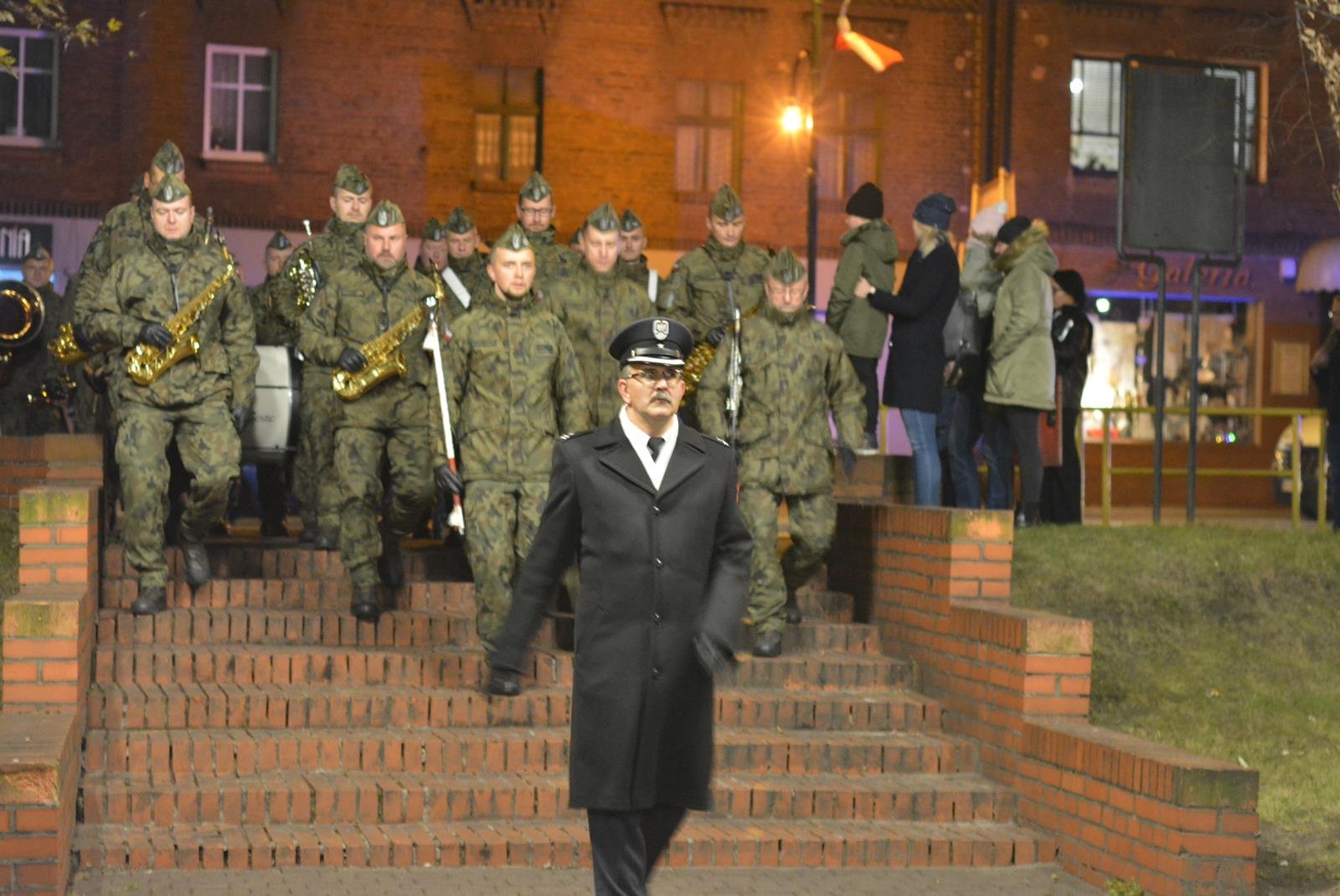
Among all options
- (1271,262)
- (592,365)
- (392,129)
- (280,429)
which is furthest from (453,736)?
(1271,262)

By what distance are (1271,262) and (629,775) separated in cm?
2609

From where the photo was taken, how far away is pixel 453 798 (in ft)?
30.7

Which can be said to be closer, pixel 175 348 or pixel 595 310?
pixel 175 348

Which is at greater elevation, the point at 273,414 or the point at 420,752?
the point at 273,414

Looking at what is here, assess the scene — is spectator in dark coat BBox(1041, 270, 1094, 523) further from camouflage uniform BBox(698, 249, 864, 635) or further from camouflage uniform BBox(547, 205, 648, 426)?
camouflage uniform BBox(547, 205, 648, 426)

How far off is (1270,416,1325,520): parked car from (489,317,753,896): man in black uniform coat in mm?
16733

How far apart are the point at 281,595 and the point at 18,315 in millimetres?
5064

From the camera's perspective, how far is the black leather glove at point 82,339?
11.2m

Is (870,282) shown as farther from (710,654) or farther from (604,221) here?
(710,654)

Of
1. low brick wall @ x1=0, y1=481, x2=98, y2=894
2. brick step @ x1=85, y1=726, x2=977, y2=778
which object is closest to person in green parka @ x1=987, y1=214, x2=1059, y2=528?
brick step @ x1=85, y1=726, x2=977, y2=778

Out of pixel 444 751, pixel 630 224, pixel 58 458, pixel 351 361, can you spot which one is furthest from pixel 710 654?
pixel 630 224

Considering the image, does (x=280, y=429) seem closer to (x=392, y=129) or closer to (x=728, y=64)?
(x=392, y=129)

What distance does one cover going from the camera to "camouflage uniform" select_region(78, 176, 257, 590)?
428 inches

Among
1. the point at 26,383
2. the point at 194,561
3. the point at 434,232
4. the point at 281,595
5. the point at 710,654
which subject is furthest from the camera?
the point at 26,383
